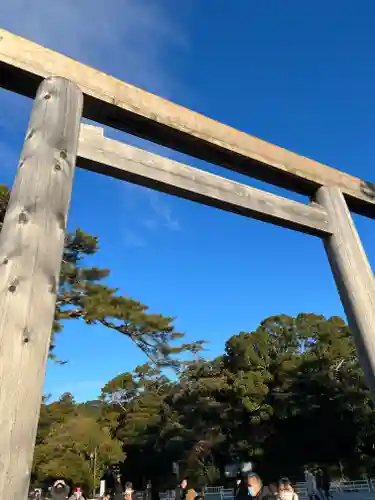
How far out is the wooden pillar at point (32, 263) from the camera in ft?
5.22

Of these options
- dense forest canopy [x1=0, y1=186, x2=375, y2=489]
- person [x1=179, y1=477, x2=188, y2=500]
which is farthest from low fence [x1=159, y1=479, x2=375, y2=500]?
person [x1=179, y1=477, x2=188, y2=500]

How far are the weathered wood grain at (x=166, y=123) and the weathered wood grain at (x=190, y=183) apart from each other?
0.21 meters

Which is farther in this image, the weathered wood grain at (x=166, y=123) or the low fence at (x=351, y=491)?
the low fence at (x=351, y=491)

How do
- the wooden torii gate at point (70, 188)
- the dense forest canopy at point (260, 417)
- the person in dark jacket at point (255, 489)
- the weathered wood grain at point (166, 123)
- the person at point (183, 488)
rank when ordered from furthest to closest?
the dense forest canopy at point (260, 417) < the person at point (183, 488) < the person in dark jacket at point (255, 489) < the weathered wood grain at point (166, 123) < the wooden torii gate at point (70, 188)

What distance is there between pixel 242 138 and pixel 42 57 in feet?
4.75

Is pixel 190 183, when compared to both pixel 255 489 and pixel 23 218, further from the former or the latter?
pixel 255 489

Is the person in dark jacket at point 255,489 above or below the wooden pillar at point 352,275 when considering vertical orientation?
below

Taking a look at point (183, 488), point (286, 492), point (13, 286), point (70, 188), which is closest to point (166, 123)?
point (70, 188)

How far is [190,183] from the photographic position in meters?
2.79

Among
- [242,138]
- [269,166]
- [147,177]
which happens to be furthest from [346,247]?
[147,177]

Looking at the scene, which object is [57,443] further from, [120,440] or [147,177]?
[147,177]

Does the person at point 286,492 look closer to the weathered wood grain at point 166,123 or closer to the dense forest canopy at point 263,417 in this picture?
the weathered wood grain at point 166,123

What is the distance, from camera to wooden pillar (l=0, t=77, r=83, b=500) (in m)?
1.59

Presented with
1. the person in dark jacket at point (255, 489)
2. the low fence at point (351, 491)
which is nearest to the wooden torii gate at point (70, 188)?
the person in dark jacket at point (255, 489)
